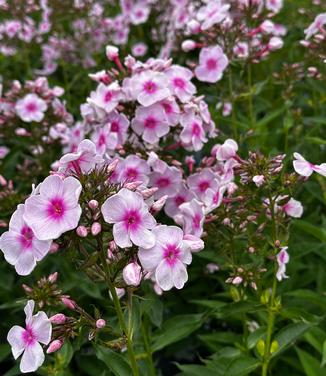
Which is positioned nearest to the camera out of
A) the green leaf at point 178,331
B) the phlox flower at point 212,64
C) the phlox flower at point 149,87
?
the green leaf at point 178,331

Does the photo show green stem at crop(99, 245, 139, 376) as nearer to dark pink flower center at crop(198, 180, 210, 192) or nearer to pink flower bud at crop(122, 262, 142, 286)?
pink flower bud at crop(122, 262, 142, 286)

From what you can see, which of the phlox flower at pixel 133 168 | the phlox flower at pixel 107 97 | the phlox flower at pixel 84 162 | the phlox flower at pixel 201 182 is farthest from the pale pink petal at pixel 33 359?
the phlox flower at pixel 107 97

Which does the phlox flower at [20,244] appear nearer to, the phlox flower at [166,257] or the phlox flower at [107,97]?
the phlox flower at [166,257]

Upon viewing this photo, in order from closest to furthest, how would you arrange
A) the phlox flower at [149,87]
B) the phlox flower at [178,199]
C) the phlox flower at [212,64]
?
the phlox flower at [149,87] < the phlox flower at [178,199] < the phlox flower at [212,64]

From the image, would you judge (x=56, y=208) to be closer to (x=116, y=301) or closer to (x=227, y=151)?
(x=116, y=301)

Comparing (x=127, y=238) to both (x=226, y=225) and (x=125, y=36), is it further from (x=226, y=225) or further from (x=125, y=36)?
(x=125, y=36)

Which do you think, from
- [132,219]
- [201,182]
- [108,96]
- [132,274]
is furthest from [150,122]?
[132,274]
